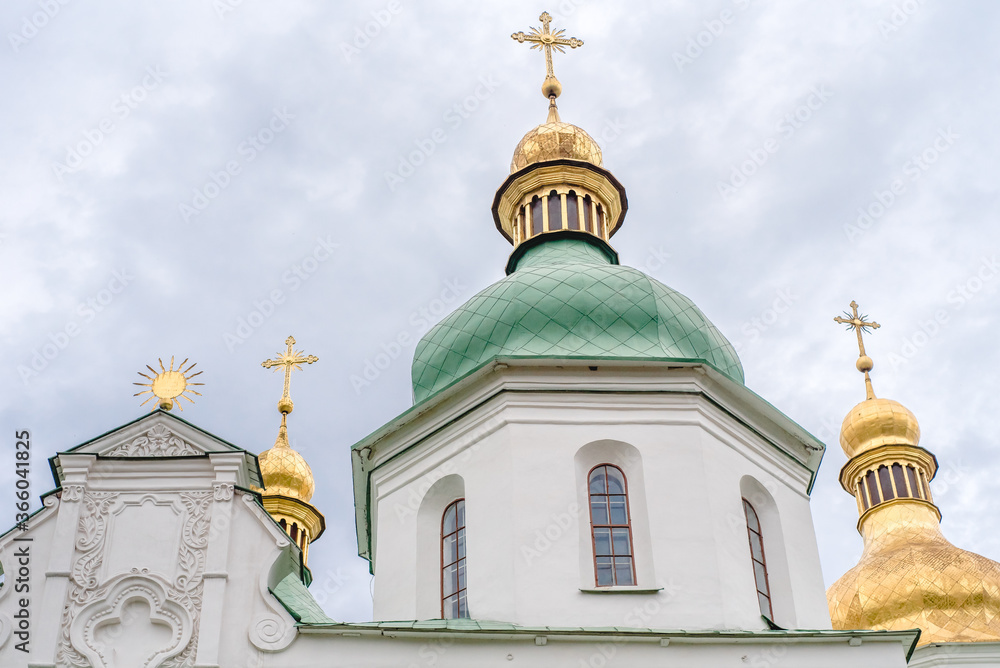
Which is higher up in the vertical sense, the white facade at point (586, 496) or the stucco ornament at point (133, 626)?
the white facade at point (586, 496)

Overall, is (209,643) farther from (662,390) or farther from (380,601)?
(662,390)

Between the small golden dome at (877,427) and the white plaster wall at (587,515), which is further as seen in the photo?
the small golden dome at (877,427)

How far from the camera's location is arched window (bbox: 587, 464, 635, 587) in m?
17.0

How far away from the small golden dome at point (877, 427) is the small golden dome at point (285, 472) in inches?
486

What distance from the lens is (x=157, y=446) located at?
16422 mm

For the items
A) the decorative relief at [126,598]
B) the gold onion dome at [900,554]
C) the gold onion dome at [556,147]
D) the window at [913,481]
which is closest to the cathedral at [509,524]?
the decorative relief at [126,598]

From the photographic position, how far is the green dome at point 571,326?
1895 cm

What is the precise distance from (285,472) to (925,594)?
12988 mm

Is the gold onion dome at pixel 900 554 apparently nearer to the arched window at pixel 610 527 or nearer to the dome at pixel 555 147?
the arched window at pixel 610 527

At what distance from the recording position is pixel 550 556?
1678cm

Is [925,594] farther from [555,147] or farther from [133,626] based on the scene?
[133,626]

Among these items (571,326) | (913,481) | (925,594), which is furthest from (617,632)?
(913,481)

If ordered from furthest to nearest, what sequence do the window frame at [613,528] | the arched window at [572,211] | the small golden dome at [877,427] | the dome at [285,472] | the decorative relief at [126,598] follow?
the small golden dome at [877,427], the dome at [285,472], the arched window at [572,211], the window frame at [613,528], the decorative relief at [126,598]
